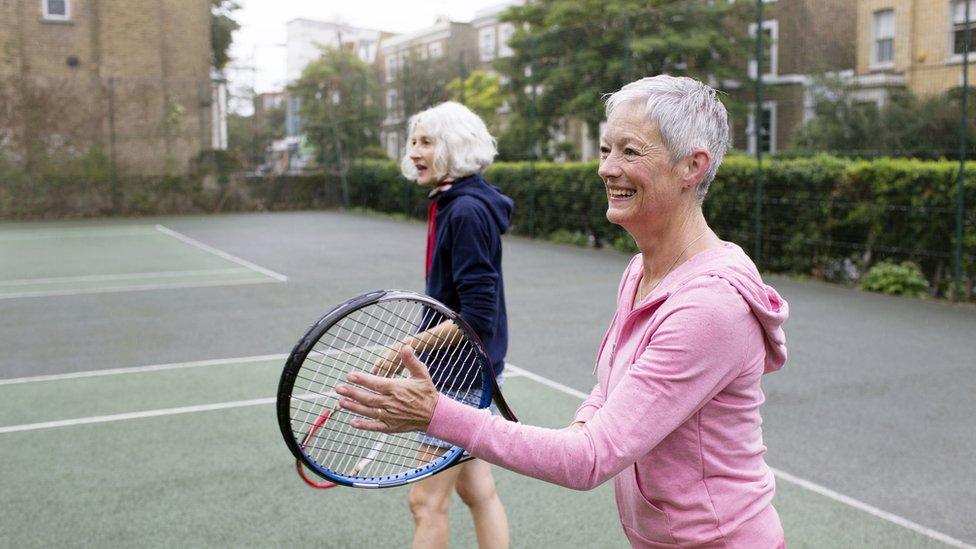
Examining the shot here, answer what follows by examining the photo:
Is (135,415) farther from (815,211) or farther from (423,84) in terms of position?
(423,84)

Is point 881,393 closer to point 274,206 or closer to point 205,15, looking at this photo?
point 274,206

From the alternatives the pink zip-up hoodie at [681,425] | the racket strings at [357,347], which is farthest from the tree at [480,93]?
the pink zip-up hoodie at [681,425]

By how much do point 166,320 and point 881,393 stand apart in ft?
21.9

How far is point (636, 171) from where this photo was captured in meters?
1.78

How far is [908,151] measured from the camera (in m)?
11.1

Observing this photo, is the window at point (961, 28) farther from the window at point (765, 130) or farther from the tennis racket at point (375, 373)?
the tennis racket at point (375, 373)

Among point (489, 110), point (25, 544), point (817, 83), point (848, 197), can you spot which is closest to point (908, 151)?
point (848, 197)

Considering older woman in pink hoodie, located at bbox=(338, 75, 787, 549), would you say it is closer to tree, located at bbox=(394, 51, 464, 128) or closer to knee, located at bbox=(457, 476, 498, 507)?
knee, located at bbox=(457, 476, 498, 507)

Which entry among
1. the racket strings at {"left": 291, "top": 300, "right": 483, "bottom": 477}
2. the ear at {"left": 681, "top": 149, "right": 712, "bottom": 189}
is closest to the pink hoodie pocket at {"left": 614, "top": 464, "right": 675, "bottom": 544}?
the racket strings at {"left": 291, "top": 300, "right": 483, "bottom": 477}

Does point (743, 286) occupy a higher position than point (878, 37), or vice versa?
point (878, 37)

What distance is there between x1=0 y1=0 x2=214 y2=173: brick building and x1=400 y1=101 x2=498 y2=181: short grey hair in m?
24.9

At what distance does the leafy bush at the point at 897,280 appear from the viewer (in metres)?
10.6

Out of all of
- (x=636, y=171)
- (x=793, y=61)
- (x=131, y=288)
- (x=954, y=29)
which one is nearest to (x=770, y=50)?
(x=793, y=61)

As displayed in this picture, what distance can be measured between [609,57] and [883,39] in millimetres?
4267
